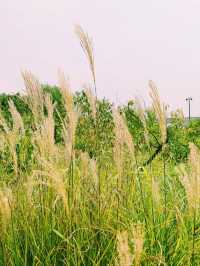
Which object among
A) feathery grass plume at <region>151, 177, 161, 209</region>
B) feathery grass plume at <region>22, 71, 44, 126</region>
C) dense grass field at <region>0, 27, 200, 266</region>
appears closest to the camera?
dense grass field at <region>0, 27, 200, 266</region>

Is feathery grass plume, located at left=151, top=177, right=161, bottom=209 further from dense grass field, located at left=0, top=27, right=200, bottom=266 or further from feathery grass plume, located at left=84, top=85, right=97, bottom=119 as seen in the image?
feathery grass plume, located at left=84, top=85, right=97, bottom=119

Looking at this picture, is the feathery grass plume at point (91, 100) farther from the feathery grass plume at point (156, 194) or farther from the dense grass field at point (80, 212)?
the feathery grass plume at point (156, 194)

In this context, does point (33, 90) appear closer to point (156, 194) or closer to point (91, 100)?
point (91, 100)

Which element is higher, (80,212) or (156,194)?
(156,194)

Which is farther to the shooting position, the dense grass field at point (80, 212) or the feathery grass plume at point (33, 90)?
the feathery grass plume at point (33, 90)

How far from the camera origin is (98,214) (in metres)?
3.97

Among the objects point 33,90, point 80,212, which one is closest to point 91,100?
point 33,90

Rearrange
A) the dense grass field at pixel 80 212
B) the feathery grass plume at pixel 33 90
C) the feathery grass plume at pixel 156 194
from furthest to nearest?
the feathery grass plume at pixel 156 194 → the feathery grass plume at pixel 33 90 → the dense grass field at pixel 80 212

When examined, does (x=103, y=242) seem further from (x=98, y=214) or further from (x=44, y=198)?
(x=44, y=198)

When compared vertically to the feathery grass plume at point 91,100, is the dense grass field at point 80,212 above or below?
below

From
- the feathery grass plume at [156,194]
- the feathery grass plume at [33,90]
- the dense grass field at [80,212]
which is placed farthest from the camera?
the feathery grass plume at [156,194]

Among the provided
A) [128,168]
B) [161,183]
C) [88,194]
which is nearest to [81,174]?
[88,194]

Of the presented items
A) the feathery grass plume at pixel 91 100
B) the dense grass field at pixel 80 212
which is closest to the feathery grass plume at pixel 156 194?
the dense grass field at pixel 80 212

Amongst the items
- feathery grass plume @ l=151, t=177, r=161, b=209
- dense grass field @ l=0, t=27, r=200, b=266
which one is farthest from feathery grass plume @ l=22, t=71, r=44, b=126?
feathery grass plume @ l=151, t=177, r=161, b=209
